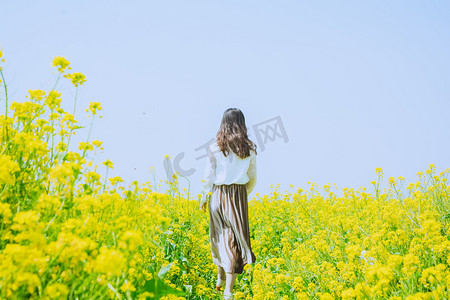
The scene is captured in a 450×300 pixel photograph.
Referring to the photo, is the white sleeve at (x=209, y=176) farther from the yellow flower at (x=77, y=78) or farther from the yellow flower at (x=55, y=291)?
the yellow flower at (x=55, y=291)

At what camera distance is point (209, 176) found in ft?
13.5

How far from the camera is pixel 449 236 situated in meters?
3.02

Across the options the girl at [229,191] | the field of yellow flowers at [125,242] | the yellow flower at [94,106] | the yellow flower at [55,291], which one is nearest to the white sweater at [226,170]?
the girl at [229,191]

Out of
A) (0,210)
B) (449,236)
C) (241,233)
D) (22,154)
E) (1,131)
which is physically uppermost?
(1,131)

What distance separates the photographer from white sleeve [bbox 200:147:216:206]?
162 inches

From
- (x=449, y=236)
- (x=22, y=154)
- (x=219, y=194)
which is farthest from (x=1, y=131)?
(x=449, y=236)

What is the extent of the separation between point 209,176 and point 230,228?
0.58 m

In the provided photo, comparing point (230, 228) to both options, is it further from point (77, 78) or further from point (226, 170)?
point (77, 78)

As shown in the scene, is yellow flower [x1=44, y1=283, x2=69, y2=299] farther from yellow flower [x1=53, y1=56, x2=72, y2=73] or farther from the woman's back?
the woman's back

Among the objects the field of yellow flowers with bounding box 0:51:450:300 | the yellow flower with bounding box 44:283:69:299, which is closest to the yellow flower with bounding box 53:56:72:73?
the field of yellow flowers with bounding box 0:51:450:300

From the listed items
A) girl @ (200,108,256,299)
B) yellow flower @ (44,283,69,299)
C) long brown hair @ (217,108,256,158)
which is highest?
long brown hair @ (217,108,256,158)

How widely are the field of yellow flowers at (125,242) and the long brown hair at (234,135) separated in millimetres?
813

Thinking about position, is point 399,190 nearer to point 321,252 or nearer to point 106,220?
point 321,252

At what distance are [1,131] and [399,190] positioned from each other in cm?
364
